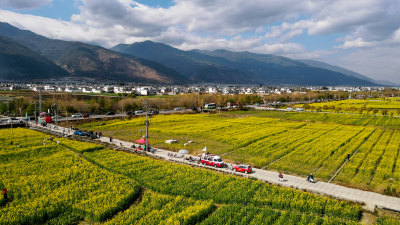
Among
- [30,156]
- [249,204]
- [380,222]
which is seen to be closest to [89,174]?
[30,156]

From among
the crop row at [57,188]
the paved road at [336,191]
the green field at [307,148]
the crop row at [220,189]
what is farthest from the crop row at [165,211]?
the green field at [307,148]

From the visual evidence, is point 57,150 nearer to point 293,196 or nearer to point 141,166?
point 141,166

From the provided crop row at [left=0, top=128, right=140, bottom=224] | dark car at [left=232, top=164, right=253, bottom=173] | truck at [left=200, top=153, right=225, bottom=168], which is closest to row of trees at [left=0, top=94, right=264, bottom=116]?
crop row at [left=0, top=128, right=140, bottom=224]

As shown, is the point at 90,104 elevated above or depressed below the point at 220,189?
above

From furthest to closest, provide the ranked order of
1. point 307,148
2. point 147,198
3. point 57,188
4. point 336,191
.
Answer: point 307,148
point 336,191
point 57,188
point 147,198

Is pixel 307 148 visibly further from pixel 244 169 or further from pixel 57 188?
pixel 57 188

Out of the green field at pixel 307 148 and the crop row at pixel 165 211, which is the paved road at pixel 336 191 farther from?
the crop row at pixel 165 211

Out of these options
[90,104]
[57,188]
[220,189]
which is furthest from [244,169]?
[90,104]

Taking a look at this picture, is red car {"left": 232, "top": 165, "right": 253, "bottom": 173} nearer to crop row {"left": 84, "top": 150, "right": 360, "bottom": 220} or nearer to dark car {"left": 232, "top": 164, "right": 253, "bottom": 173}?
dark car {"left": 232, "top": 164, "right": 253, "bottom": 173}
